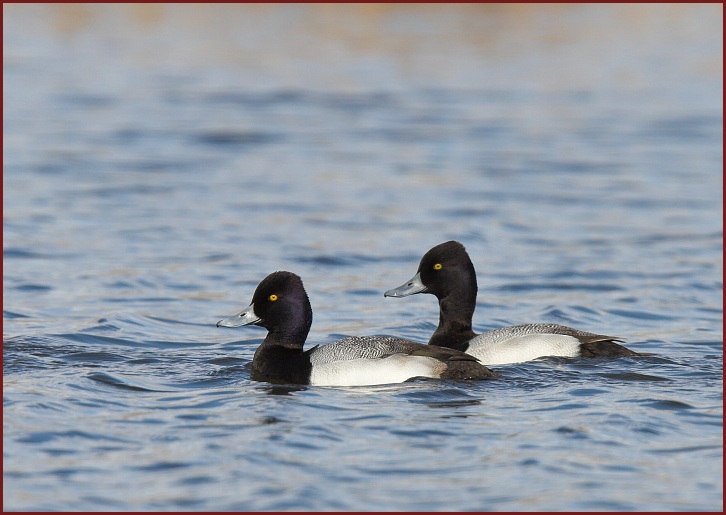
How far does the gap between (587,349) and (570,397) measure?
1.58 meters

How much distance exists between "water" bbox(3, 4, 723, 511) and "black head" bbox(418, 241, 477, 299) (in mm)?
1328

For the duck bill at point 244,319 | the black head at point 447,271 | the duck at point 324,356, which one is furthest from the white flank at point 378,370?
the black head at point 447,271

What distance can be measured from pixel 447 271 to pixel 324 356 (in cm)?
214

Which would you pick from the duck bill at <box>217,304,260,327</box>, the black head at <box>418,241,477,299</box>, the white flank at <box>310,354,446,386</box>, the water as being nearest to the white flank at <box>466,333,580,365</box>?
the water

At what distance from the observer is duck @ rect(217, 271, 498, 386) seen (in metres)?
10.3

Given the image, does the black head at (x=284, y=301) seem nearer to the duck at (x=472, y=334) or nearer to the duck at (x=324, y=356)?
the duck at (x=324, y=356)

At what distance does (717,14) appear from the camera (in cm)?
4384

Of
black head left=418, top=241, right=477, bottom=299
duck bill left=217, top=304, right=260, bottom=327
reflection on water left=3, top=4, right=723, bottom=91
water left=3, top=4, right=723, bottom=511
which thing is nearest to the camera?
water left=3, top=4, right=723, bottom=511

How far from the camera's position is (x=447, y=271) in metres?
12.3

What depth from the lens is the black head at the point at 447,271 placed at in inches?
482

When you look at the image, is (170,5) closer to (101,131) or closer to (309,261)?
(101,131)

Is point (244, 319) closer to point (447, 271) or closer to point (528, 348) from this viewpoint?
point (447, 271)

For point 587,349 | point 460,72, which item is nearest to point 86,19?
point 460,72

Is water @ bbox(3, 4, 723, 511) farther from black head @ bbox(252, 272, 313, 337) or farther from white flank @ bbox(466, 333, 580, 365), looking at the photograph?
black head @ bbox(252, 272, 313, 337)
